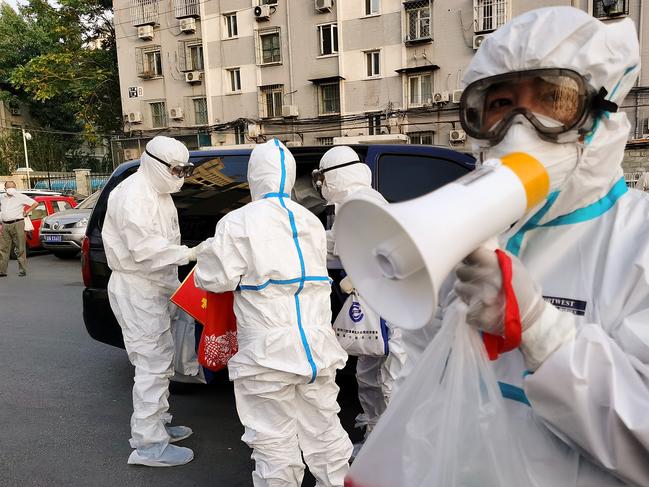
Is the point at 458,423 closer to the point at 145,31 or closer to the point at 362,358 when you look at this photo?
→ the point at 362,358

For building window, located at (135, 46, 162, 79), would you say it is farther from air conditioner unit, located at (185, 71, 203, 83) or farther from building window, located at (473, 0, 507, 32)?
building window, located at (473, 0, 507, 32)

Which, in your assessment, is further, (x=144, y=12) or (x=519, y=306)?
(x=144, y=12)

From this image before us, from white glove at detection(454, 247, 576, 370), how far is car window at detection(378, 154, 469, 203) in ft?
9.26

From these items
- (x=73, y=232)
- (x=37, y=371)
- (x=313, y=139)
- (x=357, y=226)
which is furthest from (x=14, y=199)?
(x=313, y=139)

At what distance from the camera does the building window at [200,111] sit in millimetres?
23391

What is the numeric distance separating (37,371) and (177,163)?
9.24 feet

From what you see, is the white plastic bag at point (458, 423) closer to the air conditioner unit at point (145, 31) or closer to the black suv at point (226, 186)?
the black suv at point (226, 186)

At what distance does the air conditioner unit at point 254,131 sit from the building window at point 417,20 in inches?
283

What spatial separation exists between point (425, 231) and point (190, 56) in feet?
81.9

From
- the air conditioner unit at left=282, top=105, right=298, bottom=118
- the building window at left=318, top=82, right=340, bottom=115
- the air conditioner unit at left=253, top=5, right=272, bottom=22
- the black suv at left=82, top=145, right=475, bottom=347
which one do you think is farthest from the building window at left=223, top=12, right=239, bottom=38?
the black suv at left=82, top=145, right=475, bottom=347

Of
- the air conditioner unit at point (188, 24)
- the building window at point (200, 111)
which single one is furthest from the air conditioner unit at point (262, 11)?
the building window at point (200, 111)

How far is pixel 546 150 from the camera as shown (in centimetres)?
110

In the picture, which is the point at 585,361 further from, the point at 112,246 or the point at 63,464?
the point at 63,464

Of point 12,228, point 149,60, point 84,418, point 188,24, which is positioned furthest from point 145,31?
point 84,418
